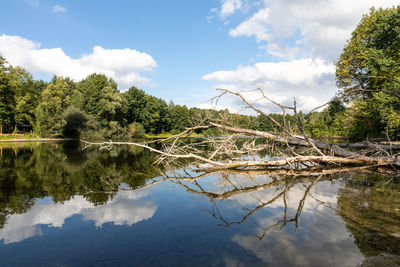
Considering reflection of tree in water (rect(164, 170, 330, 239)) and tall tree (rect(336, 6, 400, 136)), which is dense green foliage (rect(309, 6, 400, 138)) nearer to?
tall tree (rect(336, 6, 400, 136))

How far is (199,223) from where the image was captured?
354cm

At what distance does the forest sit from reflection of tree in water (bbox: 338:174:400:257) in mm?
2454

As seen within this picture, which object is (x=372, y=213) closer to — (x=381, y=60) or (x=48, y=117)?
(x=381, y=60)

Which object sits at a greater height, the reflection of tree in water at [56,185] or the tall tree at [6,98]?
the tall tree at [6,98]

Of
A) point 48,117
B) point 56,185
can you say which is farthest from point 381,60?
point 48,117

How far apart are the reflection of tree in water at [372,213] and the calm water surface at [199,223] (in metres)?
0.02

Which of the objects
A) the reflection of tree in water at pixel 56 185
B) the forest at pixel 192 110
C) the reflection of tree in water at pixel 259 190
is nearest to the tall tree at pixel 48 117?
the forest at pixel 192 110

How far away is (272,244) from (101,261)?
209 centimetres

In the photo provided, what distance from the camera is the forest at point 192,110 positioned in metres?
15.2

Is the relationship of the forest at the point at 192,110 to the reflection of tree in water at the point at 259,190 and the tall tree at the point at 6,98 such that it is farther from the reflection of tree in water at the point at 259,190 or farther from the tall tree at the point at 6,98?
the reflection of tree in water at the point at 259,190

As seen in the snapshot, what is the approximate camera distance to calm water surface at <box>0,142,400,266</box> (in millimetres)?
2586

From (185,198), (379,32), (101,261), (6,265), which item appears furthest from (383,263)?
(379,32)

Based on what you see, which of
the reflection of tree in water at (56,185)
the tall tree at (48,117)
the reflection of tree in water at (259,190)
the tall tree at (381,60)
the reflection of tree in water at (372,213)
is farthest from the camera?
the tall tree at (48,117)

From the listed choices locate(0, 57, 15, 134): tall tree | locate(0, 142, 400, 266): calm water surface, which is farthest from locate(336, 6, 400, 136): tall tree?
locate(0, 57, 15, 134): tall tree
